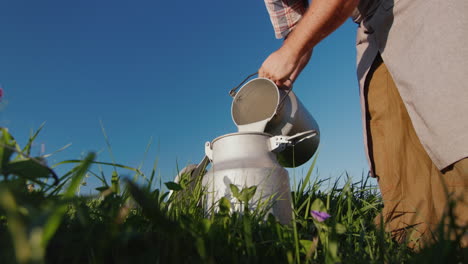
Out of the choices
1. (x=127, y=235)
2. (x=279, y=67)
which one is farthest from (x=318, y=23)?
(x=127, y=235)

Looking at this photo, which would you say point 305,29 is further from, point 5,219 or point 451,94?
point 5,219

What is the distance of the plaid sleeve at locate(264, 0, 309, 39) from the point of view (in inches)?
102

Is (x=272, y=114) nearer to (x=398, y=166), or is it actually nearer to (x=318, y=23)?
(x=318, y=23)

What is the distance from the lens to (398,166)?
172 cm

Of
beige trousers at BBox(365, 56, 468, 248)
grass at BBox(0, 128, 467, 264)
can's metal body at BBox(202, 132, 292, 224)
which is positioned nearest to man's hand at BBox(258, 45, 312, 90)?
can's metal body at BBox(202, 132, 292, 224)

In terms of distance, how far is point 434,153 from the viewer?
4.75 feet

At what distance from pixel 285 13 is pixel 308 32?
1129mm

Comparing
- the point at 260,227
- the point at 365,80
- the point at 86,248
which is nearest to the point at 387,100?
the point at 365,80

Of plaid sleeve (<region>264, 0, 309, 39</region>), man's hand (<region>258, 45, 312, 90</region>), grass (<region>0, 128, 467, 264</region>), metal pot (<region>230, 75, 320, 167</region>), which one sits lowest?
grass (<region>0, 128, 467, 264</region>)

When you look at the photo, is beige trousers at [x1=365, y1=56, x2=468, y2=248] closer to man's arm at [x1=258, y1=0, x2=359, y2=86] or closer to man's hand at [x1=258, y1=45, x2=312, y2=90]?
man's arm at [x1=258, y1=0, x2=359, y2=86]

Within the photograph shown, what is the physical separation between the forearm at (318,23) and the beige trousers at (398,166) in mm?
428

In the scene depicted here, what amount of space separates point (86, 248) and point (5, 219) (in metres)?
0.42

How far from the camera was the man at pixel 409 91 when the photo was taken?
1362 millimetres

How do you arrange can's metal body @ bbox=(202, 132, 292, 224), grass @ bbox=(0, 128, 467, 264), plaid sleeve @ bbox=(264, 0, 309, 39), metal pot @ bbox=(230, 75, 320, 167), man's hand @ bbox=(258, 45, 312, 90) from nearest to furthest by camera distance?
grass @ bbox=(0, 128, 467, 264) → can's metal body @ bbox=(202, 132, 292, 224) → man's hand @ bbox=(258, 45, 312, 90) → metal pot @ bbox=(230, 75, 320, 167) → plaid sleeve @ bbox=(264, 0, 309, 39)
